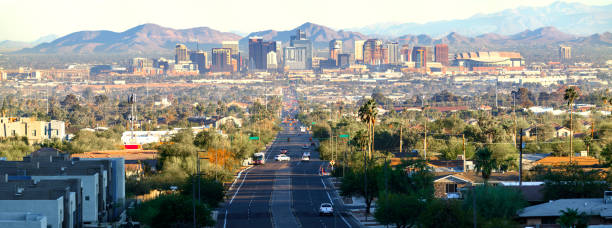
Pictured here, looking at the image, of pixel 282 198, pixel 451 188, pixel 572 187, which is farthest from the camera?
pixel 282 198

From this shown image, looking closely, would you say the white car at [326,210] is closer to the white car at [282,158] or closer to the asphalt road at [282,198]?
the asphalt road at [282,198]

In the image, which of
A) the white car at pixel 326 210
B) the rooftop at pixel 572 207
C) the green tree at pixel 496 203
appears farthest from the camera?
the white car at pixel 326 210

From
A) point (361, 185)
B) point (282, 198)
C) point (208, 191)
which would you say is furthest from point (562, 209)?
point (282, 198)

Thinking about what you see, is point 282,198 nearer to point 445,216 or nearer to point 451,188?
point 451,188

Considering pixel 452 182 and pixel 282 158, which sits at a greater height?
pixel 452 182

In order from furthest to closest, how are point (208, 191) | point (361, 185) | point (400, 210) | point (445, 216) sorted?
point (361, 185) → point (208, 191) → point (400, 210) → point (445, 216)

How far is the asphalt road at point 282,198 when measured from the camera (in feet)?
191

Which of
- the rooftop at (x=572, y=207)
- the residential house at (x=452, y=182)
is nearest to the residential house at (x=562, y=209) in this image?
the rooftop at (x=572, y=207)

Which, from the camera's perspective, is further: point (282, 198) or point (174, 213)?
point (282, 198)

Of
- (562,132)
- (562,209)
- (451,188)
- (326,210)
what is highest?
(562,209)

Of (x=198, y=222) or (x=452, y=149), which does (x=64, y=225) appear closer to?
(x=198, y=222)

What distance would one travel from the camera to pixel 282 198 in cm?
7194

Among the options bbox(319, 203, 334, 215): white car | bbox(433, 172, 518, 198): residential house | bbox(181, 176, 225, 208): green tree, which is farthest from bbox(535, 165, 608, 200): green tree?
bbox(181, 176, 225, 208): green tree

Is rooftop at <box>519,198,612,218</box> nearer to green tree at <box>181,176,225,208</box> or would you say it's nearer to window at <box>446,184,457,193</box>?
window at <box>446,184,457,193</box>
